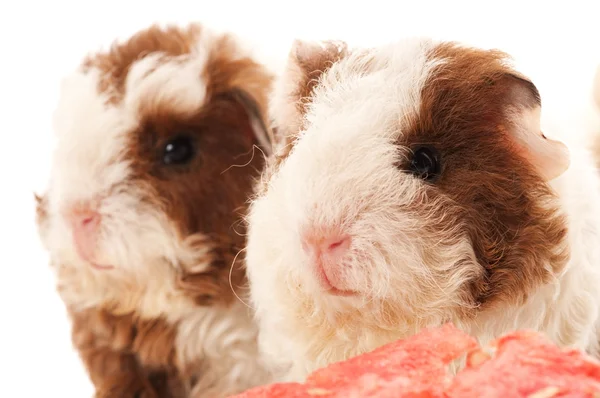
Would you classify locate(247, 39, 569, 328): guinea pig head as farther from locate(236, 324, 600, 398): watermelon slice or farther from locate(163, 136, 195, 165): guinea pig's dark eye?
locate(163, 136, 195, 165): guinea pig's dark eye

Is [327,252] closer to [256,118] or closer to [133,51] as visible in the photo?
[256,118]

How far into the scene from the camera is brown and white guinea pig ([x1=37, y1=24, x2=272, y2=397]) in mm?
1305

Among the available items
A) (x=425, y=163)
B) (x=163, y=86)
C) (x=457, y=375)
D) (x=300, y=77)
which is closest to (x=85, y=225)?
(x=163, y=86)

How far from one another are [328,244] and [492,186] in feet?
0.72

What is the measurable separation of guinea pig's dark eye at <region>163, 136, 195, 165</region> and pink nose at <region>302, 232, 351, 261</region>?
474 millimetres

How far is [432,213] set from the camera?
0.94m

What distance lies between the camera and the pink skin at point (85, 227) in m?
1.29

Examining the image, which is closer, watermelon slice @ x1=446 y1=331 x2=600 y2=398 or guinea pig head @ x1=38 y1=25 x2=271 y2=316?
watermelon slice @ x1=446 y1=331 x2=600 y2=398

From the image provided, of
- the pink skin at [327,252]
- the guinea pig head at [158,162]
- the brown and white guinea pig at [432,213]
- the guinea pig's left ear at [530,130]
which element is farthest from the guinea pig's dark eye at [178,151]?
the guinea pig's left ear at [530,130]

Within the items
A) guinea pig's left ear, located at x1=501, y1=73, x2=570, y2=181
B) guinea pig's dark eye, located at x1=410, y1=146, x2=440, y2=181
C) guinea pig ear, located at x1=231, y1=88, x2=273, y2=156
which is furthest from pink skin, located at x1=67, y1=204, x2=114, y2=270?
guinea pig's left ear, located at x1=501, y1=73, x2=570, y2=181

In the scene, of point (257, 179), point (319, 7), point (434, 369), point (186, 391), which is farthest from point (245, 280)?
point (319, 7)

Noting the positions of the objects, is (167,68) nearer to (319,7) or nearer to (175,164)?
(175,164)

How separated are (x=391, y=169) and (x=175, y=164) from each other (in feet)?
1.70

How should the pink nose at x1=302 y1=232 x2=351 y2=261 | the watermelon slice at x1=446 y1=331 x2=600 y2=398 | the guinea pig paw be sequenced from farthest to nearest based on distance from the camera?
1. the guinea pig paw
2. the pink nose at x1=302 y1=232 x2=351 y2=261
3. the watermelon slice at x1=446 y1=331 x2=600 y2=398
